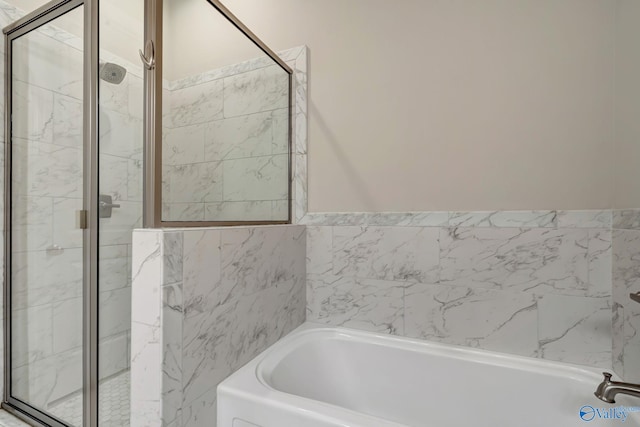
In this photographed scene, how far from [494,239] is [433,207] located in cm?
30

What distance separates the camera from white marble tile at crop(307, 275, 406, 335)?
1573 mm

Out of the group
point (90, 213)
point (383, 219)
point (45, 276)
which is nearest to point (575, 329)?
point (383, 219)

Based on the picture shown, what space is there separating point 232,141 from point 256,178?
226 millimetres

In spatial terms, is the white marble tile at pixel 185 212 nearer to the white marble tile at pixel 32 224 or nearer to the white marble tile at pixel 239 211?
the white marble tile at pixel 239 211

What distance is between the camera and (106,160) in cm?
128

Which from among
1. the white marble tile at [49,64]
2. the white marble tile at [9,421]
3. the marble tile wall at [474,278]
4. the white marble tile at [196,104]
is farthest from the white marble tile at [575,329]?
the white marble tile at [9,421]

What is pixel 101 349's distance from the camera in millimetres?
1260

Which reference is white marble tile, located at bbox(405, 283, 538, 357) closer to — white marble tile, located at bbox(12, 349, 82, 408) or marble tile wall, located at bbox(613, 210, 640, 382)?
marble tile wall, located at bbox(613, 210, 640, 382)

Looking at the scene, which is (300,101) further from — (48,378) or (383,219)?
(48,378)

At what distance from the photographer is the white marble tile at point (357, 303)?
5.16ft

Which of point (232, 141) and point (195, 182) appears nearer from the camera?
point (195, 182)

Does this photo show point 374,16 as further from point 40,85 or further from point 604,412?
point 604,412

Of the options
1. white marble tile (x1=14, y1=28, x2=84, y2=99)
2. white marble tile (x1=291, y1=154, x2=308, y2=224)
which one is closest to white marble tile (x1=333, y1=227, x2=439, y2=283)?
white marble tile (x1=291, y1=154, x2=308, y2=224)

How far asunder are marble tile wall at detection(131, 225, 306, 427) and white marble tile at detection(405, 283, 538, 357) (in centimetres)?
75
